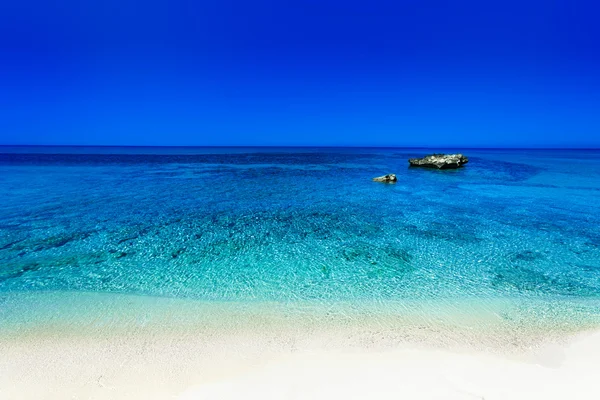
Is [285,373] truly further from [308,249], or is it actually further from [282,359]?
[308,249]

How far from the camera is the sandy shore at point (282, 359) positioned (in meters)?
4.48

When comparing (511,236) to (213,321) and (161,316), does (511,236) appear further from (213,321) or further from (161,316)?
(161,316)

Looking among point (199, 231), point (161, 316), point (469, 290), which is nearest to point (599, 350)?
point (469, 290)

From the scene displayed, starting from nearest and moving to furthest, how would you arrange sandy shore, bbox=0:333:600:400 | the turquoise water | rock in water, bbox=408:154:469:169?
1. sandy shore, bbox=0:333:600:400
2. the turquoise water
3. rock in water, bbox=408:154:469:169

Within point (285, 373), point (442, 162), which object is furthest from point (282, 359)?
point (442, 162)

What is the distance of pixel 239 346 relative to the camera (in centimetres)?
561

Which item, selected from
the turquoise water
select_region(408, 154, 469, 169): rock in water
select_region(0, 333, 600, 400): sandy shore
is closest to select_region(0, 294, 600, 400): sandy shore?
select_region(0, 333, 600, 400): sandy shore

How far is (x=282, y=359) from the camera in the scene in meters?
5.23

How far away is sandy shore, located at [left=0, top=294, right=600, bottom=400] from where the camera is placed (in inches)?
177

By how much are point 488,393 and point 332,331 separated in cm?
265

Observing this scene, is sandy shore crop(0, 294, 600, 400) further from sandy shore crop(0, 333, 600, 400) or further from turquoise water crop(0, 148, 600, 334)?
turquoise water crop(0, 148, 600, 334)

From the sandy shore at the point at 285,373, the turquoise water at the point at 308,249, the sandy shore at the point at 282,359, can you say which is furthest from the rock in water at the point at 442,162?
the sandy shore at the point at 285,373

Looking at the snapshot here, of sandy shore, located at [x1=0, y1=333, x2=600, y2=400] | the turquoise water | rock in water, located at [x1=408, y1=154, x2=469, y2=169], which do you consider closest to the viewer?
sandy shore, located at [x1=0, y1=333, x2=600, y2=400]

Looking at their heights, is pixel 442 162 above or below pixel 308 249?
above
